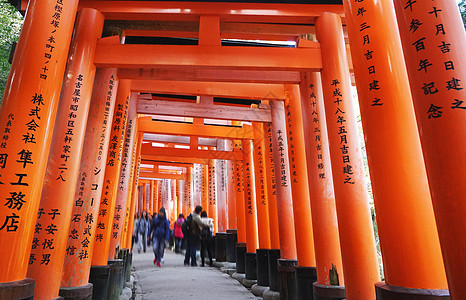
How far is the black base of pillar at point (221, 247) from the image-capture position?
9484 mm

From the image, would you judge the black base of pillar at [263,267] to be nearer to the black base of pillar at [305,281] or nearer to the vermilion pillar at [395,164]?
the black base of pillar at [305,281]

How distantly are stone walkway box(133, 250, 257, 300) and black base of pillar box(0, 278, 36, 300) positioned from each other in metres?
3.15

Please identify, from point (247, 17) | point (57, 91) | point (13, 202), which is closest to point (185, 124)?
point (247, 17)

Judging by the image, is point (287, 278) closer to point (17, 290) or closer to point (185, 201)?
point (17, 290)

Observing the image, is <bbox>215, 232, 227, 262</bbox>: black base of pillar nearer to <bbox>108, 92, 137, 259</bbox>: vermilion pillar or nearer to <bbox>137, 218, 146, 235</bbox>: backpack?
<bbox>137, 218, 146, 235</bbox>: backpack

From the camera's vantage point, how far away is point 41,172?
243 cm

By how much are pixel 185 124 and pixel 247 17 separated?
422cm

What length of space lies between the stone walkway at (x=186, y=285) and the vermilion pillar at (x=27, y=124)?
3.30 metres

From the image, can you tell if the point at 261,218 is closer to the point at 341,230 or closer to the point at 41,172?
the point at 341,230

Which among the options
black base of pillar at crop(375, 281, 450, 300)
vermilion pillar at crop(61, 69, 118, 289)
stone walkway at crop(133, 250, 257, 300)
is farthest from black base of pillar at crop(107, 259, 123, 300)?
black base of pillar at crop(375, 281, 450, 300)

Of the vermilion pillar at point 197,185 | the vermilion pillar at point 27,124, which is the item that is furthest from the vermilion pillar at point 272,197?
the vermilion pillar at point 197,185

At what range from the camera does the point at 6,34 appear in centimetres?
760

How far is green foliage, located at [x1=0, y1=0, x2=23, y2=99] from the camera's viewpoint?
23.4ft

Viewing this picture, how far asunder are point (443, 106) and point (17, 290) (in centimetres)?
290
